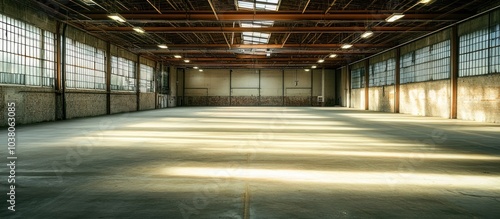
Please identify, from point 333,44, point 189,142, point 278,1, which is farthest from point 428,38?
point 189,142

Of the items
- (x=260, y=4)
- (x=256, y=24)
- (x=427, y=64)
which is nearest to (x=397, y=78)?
(x=427, y=64)

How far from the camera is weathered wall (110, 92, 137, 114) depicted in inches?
1142

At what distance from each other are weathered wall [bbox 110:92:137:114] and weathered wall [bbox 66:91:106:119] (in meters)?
1.83

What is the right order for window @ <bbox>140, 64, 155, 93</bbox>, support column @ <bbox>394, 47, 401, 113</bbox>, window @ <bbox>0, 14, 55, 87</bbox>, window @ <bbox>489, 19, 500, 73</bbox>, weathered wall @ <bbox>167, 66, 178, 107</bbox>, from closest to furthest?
window @ <bbox>0, 14, 55, 87</bbox> → window @ <bbox>489, 19, 500, 73</bbox> → support column @ <bbox>394, 47, 401, 113</bbox> → window @ <bbox>140, 64, 155, 93</bbox> → weathered wall @ <bbox>167, 66, 178, 107</bbox>

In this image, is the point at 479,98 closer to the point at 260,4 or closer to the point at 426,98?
the point at 426,98

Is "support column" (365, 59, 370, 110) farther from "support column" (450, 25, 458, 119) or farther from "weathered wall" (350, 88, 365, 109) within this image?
"support column" (450, 25, 458, 119)

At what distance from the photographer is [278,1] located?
19359 millimetres

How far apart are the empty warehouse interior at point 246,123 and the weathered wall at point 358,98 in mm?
374

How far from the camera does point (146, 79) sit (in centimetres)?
3881

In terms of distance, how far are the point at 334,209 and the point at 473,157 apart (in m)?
5.55

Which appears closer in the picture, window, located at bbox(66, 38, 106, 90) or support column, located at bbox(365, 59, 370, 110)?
window, located at bbox(66, 38, 106, 90)

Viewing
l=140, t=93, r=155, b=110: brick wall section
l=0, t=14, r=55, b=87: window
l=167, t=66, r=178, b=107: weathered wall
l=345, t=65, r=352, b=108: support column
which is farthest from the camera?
l=167, t=66, r=178, b=107: weathered wall

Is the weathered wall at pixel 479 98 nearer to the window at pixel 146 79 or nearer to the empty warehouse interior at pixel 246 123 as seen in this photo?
the empty warehouse interior at pixel 246 123

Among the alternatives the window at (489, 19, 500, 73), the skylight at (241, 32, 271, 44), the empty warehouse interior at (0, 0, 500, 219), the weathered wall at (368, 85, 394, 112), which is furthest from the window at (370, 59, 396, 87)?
the window at (489, 19, 500, 73)
